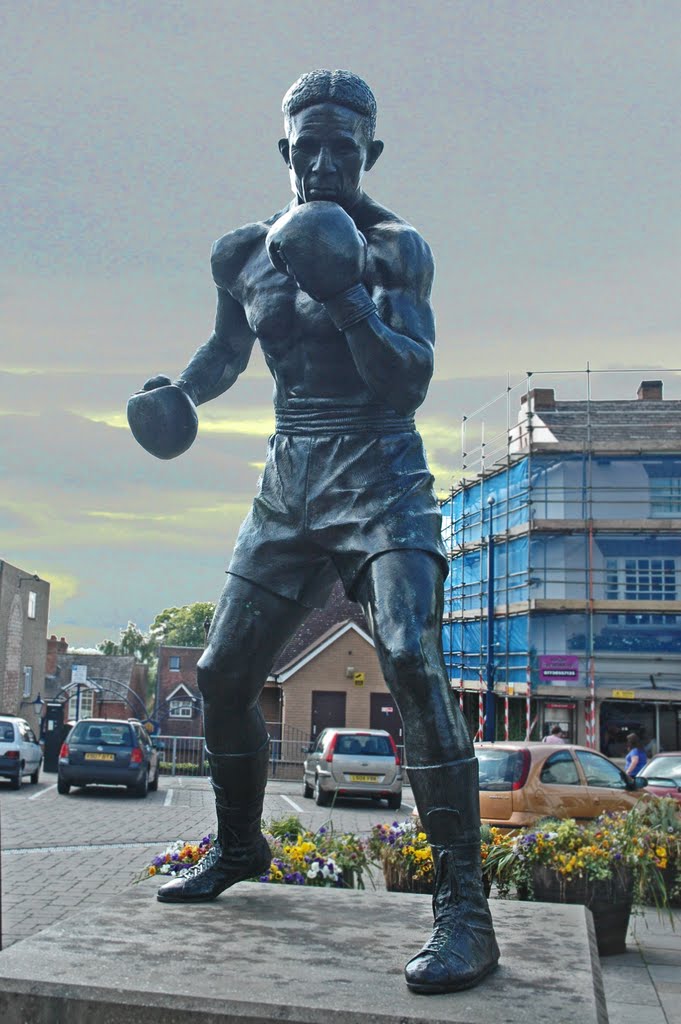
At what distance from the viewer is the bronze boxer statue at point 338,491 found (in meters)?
3.49

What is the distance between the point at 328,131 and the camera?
382cm

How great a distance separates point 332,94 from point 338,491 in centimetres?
127

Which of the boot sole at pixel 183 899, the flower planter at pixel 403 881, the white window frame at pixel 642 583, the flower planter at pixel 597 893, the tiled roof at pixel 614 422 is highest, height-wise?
the tiled roof at pixel 614 422

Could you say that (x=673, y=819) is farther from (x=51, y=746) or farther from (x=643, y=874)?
(x=51, y=746)

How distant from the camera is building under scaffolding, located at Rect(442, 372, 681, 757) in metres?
28.7

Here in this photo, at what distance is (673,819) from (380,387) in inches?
239

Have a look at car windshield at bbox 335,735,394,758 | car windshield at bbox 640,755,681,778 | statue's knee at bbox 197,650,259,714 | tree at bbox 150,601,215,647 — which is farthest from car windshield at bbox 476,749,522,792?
tree at bbox 150,601,215,647

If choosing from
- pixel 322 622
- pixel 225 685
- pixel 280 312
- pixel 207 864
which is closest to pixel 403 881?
pixel 207 864

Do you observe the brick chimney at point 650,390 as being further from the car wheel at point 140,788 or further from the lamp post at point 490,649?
the car wheel at point 140,788

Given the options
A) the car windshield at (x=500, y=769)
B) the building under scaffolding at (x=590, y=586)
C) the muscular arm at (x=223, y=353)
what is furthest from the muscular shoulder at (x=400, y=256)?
the building under scaffolding at (x=590, y=586)

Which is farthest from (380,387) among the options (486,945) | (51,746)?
(51,746)

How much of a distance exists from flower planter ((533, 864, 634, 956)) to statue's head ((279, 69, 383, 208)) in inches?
202

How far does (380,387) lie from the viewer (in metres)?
3.64

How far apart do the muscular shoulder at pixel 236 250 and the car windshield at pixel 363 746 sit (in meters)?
18.3
